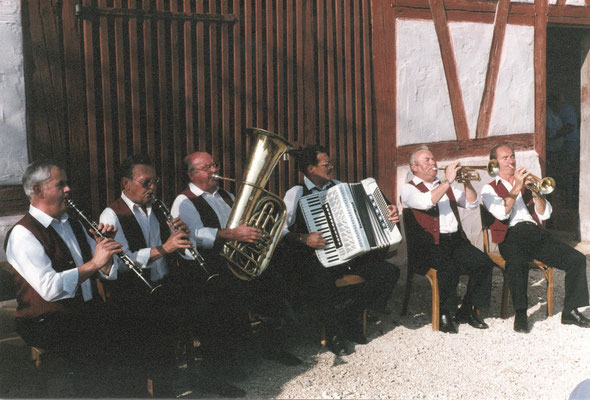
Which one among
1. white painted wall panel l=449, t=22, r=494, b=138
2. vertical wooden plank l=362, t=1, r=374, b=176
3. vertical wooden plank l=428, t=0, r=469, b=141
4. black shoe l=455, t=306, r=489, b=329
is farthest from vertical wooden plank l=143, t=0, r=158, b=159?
white painted wall panel l=449, t=22, r=494, b=138

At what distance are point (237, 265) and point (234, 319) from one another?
32 centimetres

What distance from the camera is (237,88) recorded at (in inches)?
193

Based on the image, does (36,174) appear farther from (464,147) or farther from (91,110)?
(464,147)

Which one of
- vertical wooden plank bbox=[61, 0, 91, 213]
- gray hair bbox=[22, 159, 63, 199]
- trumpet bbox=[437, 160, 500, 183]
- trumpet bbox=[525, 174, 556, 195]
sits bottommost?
trumpet bbox=[525, 174, 556, 195]

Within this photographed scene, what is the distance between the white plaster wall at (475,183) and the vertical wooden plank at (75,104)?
9.47 ft

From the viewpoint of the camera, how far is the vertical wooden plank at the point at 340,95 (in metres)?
5.46

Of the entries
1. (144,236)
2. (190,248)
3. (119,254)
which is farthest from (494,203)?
(119,254)

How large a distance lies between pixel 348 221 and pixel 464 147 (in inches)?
101

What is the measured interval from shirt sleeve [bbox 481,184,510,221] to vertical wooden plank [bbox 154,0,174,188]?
2.50 m

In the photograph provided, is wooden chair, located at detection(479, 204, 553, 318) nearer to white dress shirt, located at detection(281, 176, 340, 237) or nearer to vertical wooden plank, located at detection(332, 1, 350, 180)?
vertical wooden plank, located at detection(332, 1, 350, 180)

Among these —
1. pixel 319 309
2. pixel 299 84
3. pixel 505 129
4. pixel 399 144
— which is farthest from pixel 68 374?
pixel 505 129

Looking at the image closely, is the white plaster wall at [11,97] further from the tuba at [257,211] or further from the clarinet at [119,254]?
the tuba at [257,211]

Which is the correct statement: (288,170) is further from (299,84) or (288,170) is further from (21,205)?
(21,205)

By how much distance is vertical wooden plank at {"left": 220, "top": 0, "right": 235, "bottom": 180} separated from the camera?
4805mm
